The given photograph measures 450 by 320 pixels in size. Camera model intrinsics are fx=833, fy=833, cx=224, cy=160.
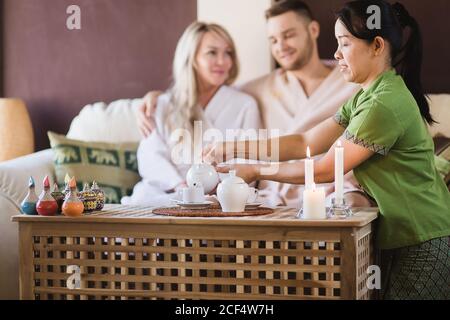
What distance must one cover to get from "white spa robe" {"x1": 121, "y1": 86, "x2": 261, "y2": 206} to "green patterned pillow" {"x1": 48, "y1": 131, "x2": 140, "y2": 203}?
0.06 m

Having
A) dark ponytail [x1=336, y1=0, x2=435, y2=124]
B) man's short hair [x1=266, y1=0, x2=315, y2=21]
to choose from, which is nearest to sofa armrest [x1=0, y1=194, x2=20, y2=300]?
man's short hair [x1=266, y1=0, x2=315, y2=21]

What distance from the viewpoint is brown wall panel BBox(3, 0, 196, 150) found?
401cm

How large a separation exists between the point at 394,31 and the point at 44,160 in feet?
5.59

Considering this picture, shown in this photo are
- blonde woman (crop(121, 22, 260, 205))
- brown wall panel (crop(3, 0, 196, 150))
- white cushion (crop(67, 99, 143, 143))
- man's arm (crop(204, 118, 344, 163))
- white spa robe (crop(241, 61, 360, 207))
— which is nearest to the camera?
man's arm (crop(204, 118, 344, 163))

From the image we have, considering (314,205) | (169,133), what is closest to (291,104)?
(169,133)

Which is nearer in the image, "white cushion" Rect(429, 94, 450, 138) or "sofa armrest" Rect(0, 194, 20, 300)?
"sofa armrest" Rect(0, 194, 20, 300)

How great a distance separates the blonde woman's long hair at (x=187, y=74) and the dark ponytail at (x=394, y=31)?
→ 1188 mm

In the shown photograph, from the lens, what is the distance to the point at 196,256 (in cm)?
229

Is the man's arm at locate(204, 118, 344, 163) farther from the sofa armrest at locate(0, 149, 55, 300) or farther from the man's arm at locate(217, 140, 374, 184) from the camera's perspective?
the sofa armrest at locate(0, 149, 55, 300)

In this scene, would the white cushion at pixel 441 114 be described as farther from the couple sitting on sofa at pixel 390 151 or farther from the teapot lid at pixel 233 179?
the teapot lid at pixel 233 179

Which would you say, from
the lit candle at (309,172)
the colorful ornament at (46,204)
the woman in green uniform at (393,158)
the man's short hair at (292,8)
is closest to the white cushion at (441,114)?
the man's short hair at (292,8)

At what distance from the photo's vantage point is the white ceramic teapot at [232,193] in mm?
2355

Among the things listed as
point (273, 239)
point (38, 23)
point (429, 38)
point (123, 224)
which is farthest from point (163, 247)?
point (38, 23)
